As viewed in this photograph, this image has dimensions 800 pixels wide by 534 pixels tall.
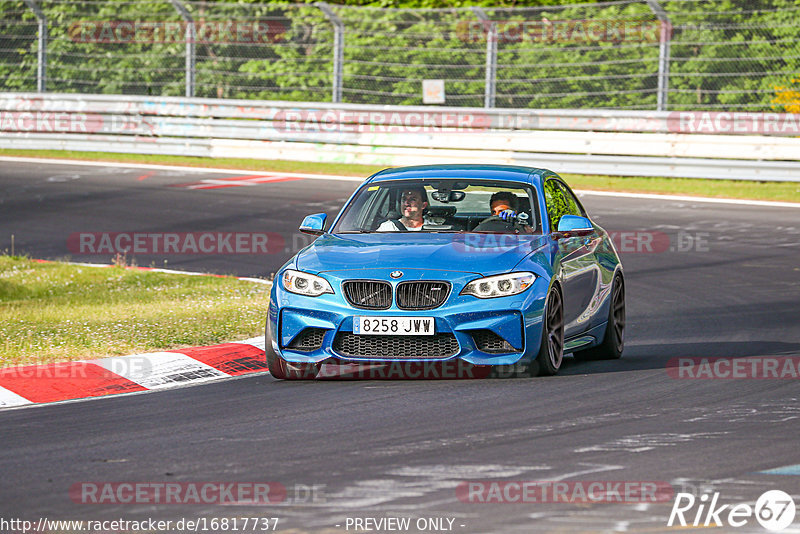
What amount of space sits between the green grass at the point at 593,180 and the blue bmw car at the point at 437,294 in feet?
42.9

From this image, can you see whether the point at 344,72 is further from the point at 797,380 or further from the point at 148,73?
the point at 797,380

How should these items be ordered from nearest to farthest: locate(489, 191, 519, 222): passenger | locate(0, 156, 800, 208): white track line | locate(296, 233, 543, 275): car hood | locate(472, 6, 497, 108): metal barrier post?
locate(296, 233, 543, 275): car hood, locate(489, 191, 519, 222): passenger, locate(0, 156, 800, 208): white track line, locate(472, 6, 497, 108): metal barrier post

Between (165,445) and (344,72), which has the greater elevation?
(344,72)

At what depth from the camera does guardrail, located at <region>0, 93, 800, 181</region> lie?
907 inches

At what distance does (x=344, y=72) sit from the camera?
26.9 metres

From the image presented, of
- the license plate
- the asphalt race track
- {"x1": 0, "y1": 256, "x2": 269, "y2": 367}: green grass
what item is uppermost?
the license plate

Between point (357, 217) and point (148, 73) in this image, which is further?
point (148, 73)

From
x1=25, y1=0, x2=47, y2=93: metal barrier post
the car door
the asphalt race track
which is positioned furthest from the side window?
x1=25, y1=0, x2=47, y2=93: metal barrier post

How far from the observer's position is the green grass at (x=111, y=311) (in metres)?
10.3

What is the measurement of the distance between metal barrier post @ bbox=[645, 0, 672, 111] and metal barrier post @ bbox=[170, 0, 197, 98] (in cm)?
898

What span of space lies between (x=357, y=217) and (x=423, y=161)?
15098mm

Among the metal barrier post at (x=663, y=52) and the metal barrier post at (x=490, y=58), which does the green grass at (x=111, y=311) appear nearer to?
the metal barrier post at (x=490, y=58)

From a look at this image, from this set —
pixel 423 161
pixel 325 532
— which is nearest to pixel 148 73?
pixel 423 161

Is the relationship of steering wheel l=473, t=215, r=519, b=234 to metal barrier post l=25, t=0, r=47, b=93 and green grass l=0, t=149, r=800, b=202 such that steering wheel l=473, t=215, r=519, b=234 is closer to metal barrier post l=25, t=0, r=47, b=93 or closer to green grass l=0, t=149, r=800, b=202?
green grass l=0, t=149, r=800, b=202
